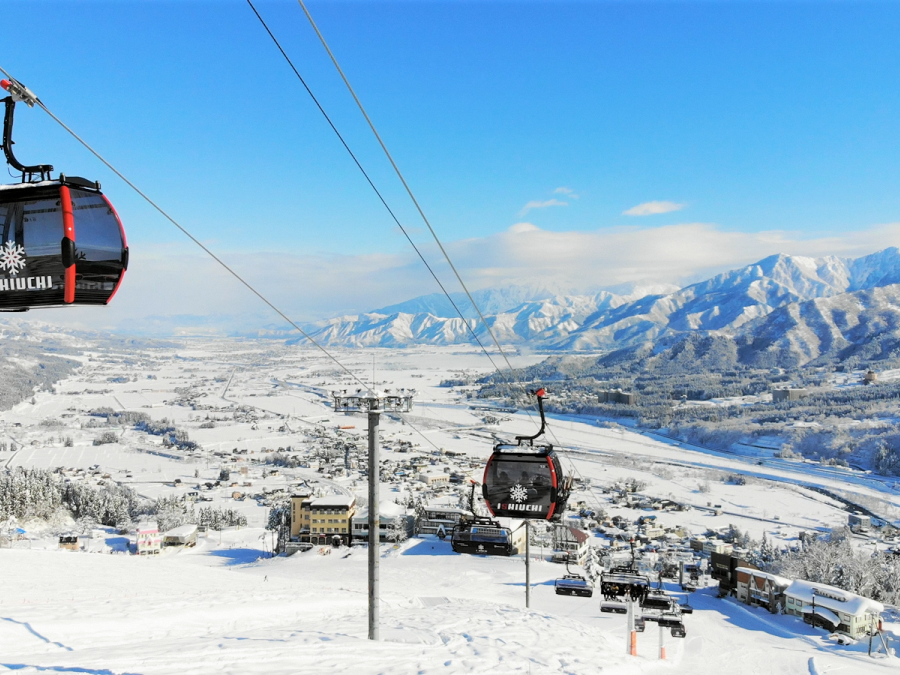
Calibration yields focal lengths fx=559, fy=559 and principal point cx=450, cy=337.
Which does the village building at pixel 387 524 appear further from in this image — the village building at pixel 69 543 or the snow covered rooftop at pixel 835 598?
the snow covered rooftop at pixel 835 598

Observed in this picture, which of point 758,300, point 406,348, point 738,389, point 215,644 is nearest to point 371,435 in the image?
point 215,644

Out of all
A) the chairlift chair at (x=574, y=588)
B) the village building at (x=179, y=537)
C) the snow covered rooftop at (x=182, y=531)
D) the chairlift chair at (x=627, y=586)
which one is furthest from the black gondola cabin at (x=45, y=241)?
the snow covered rooftop at (x=182, y=531)

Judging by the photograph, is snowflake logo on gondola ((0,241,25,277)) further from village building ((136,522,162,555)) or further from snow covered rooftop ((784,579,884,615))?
village building ((136,522,162,555))

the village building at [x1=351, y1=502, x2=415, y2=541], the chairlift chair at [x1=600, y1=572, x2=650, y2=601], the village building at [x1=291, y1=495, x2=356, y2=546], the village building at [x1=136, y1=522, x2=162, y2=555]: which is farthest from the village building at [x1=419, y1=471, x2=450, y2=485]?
the chairlift chair at [x1=600, y1=572, x2=650, y2=601]

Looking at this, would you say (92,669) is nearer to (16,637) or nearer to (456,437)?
(16,637)

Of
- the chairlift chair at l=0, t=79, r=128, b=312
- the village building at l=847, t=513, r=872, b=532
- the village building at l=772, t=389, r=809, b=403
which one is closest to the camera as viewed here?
the chairlift chair at l=0, t=79, r=128, b=312

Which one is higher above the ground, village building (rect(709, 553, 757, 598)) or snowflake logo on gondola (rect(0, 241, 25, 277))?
snowflake logo on gondola (rect(0, 241, 25, 277))

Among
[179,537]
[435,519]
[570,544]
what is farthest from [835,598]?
[179,537]
